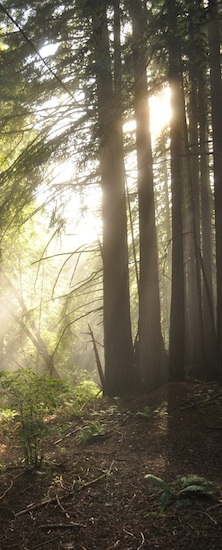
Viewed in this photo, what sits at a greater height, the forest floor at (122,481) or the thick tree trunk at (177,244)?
the thick tree trunk at (177,244)

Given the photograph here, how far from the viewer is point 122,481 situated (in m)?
5.04

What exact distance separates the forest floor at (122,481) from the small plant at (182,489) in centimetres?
2

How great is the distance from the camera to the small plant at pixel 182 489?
163 inches

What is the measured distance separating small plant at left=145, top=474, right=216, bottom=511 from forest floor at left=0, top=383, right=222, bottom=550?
0.06ft

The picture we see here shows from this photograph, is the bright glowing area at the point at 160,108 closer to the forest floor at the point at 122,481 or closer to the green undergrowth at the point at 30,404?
the forest floor at the point at 122,481

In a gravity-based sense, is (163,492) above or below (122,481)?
above

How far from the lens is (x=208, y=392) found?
8.09 m

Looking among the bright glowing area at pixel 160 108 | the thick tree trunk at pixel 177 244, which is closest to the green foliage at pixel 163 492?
the thick tree trunk at pixel 177 244

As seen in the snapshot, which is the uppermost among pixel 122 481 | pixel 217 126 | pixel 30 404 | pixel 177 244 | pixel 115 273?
pixel 217 126

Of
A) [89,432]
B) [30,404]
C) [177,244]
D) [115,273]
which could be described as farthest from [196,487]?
[115,273]

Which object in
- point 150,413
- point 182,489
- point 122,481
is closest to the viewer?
point 182,489

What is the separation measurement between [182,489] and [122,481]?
0.89 m

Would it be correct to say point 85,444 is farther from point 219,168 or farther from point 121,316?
point 219,168

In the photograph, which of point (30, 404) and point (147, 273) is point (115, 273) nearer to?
point (147, 273)
